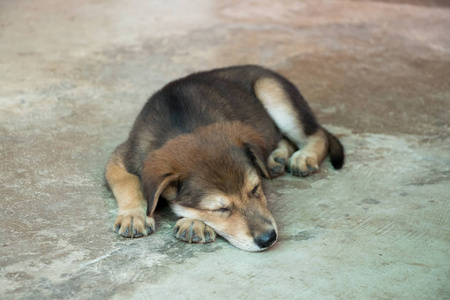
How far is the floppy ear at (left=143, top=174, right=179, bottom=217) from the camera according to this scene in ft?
14.2

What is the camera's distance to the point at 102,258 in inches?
163

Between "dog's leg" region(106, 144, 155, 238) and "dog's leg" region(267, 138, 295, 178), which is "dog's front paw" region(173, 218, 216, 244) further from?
"dog's leg" region(267, 138, 295, 178)

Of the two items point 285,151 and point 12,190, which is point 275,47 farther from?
point 12,190

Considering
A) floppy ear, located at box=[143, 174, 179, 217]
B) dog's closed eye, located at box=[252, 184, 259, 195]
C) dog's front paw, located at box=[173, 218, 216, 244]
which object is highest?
floppy ear, located at box=[143, 174, 179, 217]

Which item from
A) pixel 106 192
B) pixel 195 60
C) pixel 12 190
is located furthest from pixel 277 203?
pixel 195 60

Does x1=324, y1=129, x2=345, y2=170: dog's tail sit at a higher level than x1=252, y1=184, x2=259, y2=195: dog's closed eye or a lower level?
lower

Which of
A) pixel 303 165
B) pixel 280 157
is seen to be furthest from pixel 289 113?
pixel 303 165

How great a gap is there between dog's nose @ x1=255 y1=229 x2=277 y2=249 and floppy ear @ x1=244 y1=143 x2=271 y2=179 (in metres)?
0.70

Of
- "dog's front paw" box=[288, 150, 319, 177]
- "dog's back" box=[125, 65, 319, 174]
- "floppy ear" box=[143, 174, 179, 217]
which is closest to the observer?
"floppy ear" box=[143, 174, 179, 217]

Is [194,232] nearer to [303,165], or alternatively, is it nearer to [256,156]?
[256,156]

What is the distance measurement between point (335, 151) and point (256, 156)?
→ 1.46 meters

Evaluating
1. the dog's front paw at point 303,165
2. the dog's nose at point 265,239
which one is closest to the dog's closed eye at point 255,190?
the dog's nose at point 265,239

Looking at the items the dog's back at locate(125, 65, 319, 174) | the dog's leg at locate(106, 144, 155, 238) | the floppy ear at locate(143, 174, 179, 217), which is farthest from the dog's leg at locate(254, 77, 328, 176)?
the floppy ear at locate(143, 174, 179, 217)

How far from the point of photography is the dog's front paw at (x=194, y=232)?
4414mm
